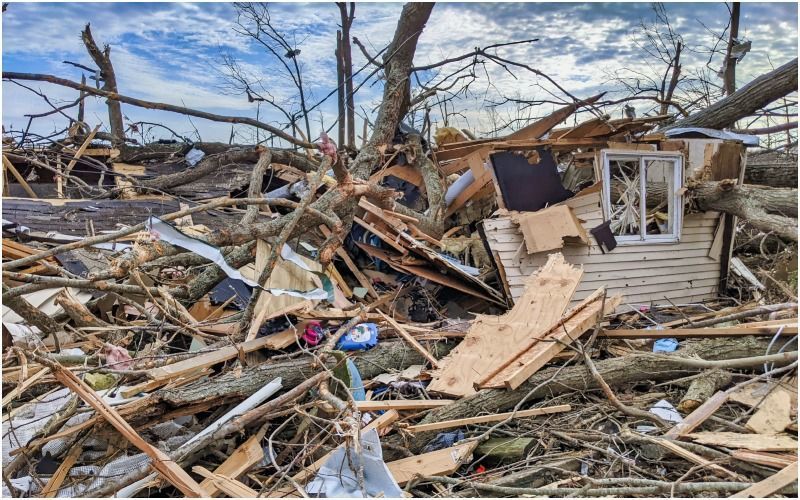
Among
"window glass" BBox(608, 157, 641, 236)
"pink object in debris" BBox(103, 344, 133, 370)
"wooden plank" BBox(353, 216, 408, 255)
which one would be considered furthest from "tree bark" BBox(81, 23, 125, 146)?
"window glass" BBox(608, 157, 641, 236)

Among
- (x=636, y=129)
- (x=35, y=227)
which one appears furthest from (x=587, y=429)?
(x=35, y=227)

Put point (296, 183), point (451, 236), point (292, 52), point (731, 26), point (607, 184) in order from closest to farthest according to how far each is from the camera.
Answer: point (607, 184) < point (451, 236) < point (296, 183) < point (731, 26) < point (292, 52)

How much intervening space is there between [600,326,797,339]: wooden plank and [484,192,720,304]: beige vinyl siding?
6.01 feet

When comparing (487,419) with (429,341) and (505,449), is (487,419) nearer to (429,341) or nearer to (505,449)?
(505,449)

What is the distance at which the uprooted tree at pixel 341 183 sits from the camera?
4570mm

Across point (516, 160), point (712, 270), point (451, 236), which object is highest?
point (516, 160)

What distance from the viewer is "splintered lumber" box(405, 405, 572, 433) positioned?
386 cm

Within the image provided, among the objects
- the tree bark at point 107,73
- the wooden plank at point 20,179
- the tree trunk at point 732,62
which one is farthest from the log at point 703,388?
the tree bark at point 107,73

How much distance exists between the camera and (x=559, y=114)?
7.90 m

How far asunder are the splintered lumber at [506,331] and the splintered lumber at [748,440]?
143 centimetres

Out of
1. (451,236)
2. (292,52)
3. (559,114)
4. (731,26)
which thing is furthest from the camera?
(292,52)

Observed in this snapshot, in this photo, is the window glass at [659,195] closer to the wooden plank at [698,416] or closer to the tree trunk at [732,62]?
the wooden plank at [698,416]

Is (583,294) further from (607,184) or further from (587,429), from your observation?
(587,429)

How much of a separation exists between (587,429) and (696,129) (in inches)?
240
